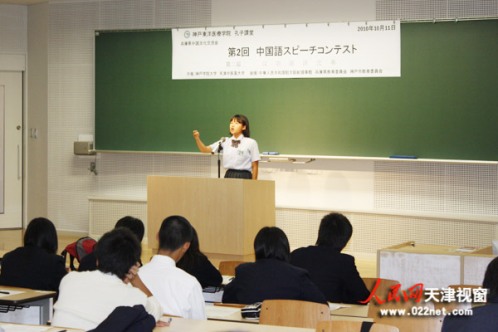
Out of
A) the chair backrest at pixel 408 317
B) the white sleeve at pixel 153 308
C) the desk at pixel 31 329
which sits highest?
the white sleeve at pixel 153 308

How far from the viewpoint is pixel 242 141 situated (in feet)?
30.5

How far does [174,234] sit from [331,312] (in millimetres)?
937

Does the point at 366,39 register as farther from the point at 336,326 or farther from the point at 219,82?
the point at 336,326

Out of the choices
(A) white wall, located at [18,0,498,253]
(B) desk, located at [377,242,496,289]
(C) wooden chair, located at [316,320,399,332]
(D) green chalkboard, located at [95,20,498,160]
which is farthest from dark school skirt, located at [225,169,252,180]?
(C) wooden chair, located at [316,320,399,332]

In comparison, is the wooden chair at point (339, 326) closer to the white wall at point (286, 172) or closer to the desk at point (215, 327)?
the desk at point (215, 327)

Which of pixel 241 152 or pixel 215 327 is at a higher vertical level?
pixel 241 152

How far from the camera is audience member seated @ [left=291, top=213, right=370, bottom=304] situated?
4934 mm

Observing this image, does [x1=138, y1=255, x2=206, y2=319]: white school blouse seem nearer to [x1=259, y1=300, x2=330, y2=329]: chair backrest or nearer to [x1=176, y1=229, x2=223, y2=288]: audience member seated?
[x1=259, y1=300, x2=330, y2=329]: chair backrest

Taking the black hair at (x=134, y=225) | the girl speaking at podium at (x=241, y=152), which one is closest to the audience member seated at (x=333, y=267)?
the black hair at (x=134, y=225)

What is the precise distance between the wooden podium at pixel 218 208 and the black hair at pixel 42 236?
3.49 metres

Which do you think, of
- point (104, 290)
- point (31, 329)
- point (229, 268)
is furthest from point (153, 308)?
point (229, 268)

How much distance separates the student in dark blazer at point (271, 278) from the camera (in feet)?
14.5

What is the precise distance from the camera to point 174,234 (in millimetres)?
4453

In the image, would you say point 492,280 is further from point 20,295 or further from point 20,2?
point 20,2
